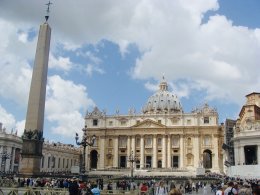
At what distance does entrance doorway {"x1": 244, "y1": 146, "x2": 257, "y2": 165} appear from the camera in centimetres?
5289

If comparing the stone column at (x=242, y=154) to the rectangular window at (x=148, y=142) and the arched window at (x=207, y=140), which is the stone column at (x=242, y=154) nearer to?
the arched window at (x=207, y=140)

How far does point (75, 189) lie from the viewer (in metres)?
13.0

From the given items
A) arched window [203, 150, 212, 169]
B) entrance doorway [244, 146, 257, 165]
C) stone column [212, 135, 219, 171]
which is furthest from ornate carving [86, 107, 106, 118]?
entrance doorway [244, 146, 257, 165]

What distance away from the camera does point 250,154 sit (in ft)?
180

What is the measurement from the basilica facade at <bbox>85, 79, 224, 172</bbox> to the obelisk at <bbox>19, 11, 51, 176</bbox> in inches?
2114

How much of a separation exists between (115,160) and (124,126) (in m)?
7.67

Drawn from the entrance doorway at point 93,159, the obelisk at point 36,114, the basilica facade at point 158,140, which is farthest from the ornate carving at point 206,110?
the obelisk at point 36,114

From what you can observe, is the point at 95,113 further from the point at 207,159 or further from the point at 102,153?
the point at 207,159

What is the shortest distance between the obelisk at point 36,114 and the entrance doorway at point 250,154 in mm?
37052

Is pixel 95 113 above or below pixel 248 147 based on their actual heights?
above

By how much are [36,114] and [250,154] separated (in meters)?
40.9

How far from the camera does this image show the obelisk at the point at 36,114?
22.5m

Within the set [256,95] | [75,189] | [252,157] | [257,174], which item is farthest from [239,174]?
[75,189]

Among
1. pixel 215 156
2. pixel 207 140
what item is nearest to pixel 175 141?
pixel 207 140
